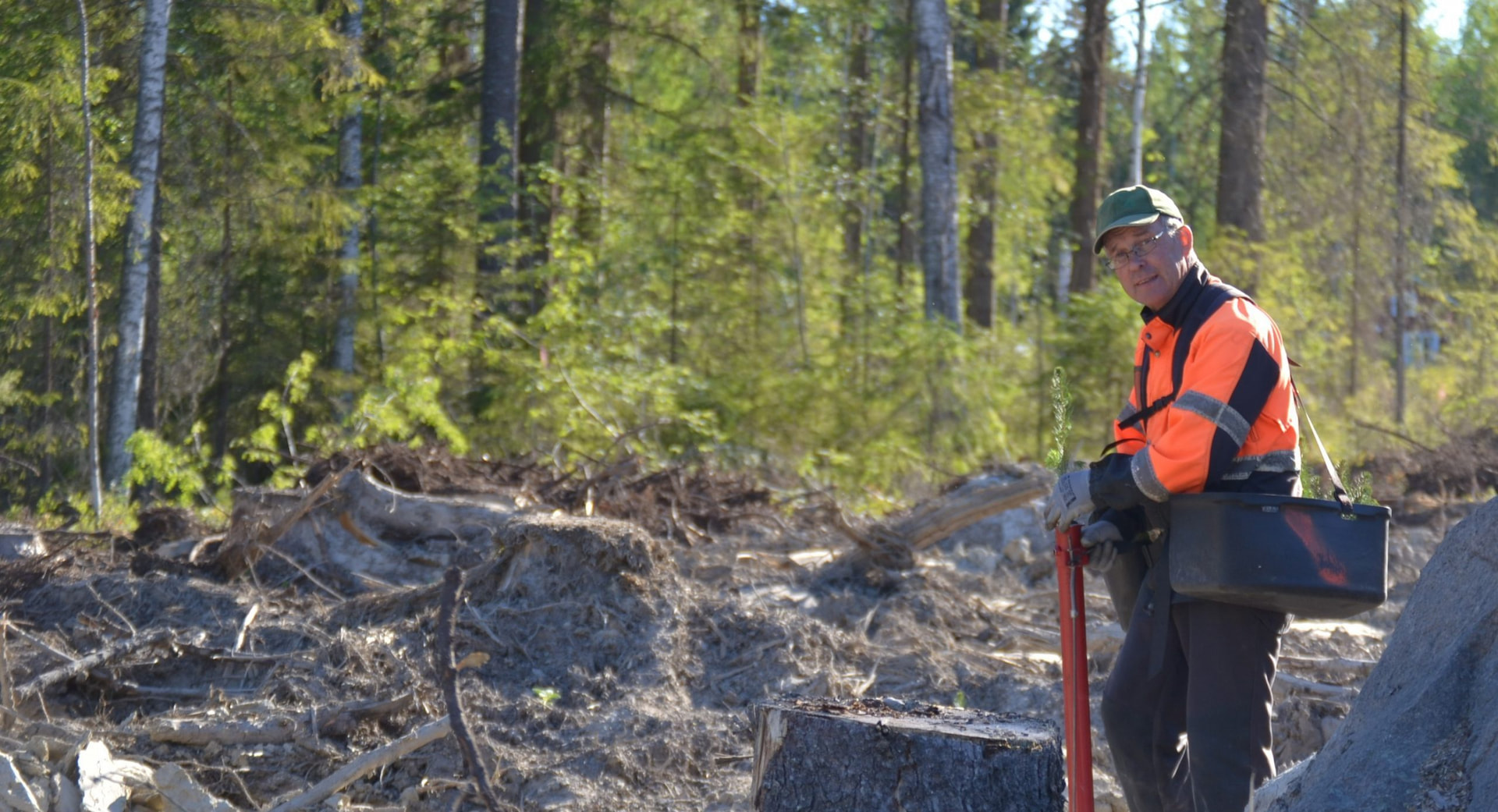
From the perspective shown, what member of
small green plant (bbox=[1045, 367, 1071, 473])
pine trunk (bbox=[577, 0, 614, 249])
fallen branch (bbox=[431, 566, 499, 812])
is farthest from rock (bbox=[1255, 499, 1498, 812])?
pine trunk (bbox=[577, 0, 614, 249])

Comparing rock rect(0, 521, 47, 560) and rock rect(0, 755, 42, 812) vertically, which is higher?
rock rect(0, 521, 47, 560)

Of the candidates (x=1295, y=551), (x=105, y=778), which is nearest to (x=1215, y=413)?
(x=1295, y=551)

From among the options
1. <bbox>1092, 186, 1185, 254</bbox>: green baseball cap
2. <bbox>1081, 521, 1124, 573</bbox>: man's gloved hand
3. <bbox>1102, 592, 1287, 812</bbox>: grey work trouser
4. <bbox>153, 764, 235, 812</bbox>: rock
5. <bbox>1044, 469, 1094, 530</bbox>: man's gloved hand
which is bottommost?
<bbox>153, 764, 235, 812</bbox>: rock

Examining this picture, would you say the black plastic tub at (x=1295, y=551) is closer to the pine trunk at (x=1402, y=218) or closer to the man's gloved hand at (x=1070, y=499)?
the man's gloved hand at (x=1070, y=499)

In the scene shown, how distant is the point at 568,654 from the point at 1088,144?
1413 centimetres

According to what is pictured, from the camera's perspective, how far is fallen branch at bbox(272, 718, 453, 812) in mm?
5117

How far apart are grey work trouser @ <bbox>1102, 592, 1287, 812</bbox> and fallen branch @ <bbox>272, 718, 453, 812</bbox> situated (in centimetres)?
258

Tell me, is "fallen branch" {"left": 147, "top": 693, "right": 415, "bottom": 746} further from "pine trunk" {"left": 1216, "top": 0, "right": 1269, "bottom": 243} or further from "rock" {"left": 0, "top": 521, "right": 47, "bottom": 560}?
"pine trunk" {"left": 1216, "top": 0, "right": 1269, "bottom": 243}

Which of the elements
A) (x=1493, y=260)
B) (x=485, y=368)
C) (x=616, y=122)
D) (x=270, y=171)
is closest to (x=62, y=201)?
(x=270, y=171)

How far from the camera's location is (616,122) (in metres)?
19.6

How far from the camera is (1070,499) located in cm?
400

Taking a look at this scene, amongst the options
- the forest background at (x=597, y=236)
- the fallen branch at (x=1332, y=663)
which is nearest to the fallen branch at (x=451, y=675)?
the fallen branch at (x=1332, y=663)

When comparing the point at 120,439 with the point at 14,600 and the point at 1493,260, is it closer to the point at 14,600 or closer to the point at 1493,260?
the point at 14,600

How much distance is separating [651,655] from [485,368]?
26.4 feet
